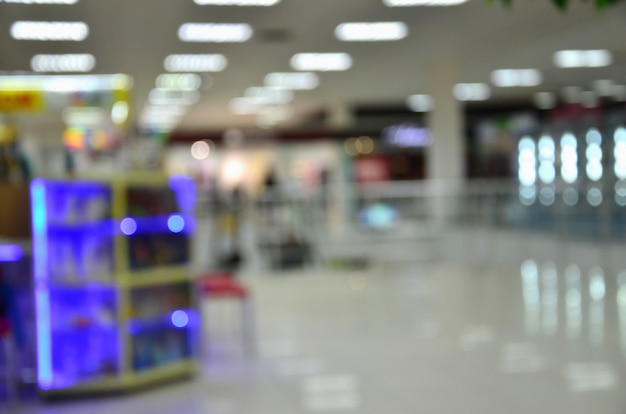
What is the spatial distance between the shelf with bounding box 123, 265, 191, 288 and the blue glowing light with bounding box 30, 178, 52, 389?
0.49 meters

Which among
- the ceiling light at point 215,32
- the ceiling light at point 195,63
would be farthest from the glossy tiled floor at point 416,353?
the ceiling light at point 195,63

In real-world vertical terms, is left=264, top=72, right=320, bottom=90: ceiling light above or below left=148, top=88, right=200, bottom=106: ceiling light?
below

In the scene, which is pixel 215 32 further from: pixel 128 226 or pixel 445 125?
pixel 128 226

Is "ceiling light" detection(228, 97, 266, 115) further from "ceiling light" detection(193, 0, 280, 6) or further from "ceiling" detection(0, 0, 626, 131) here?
"ceiling light" detection(193, 0, 280, 6)

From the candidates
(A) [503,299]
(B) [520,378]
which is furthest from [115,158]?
(A) [503,299]

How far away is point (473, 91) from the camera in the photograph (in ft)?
63.7

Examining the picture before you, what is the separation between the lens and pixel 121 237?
4.77 metres

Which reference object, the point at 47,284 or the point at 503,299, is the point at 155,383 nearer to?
the point at 47,284

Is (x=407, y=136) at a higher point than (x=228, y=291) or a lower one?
higher

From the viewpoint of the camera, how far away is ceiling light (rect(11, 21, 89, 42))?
34.0 ft

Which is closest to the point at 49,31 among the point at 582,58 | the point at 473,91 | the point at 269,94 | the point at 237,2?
the point at 237,2

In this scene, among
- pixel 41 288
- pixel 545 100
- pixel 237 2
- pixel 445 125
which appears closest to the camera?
pixel 41 288

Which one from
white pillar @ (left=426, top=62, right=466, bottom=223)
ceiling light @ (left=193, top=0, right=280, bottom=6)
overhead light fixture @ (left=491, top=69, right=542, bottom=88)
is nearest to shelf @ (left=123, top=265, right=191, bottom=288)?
ceiling light @ (left=193, top=0, right=280, bottom=6)

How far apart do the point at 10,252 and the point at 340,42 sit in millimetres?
8395
